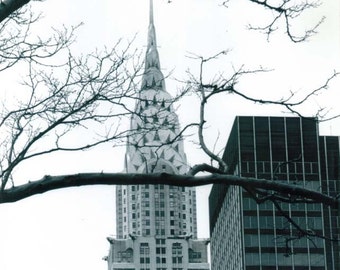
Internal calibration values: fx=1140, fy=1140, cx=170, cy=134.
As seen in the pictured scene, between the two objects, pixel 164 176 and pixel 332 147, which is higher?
pixel 332 147

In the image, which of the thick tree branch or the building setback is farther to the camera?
the building setback

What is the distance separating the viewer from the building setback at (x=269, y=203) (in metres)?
135

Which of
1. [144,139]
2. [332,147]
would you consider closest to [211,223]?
[332,147]

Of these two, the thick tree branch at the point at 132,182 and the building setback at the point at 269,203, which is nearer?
the thick tree branch at the point at 132,182

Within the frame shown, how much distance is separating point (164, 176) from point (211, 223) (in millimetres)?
171479

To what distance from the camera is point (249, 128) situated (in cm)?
14038

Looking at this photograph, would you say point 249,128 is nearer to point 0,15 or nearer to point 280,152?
point 280,152

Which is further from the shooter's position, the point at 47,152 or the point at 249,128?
the point at 249,128

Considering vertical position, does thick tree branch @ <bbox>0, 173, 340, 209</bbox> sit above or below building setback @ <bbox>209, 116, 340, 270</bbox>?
below

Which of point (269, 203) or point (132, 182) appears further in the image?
point (269, 203)

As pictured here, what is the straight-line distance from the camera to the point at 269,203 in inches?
5148

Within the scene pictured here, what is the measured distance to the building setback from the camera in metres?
135

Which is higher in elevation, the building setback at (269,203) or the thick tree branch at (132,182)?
the building setback at (269,203)

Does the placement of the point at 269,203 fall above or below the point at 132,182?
above
